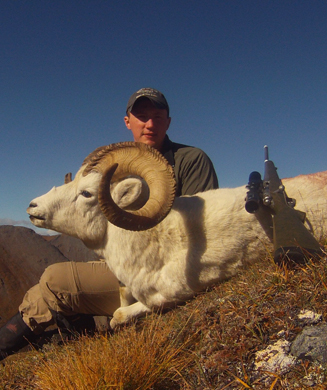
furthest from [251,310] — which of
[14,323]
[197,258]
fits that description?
[14,323]

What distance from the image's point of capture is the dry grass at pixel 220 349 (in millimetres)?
2059

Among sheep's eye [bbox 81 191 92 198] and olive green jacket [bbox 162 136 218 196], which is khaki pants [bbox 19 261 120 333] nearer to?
sheep's eye [bbox 81 191 92 198]

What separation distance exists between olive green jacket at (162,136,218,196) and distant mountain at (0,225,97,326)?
403 cm

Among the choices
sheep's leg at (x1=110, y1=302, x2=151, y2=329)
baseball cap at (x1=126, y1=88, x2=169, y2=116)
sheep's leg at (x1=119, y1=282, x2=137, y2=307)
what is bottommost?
sheep's leg at (x1=110, y1=302, x2=151, y2=329)

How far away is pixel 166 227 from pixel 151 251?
0.35 meters

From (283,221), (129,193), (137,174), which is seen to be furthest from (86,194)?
(283,221)

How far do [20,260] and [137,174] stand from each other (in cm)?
568

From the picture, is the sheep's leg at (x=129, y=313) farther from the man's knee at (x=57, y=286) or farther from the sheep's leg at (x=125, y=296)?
the man's knee at (x=57, y=286)

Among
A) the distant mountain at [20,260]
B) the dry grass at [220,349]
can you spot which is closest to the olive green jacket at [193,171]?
the dry grass at [220,349]

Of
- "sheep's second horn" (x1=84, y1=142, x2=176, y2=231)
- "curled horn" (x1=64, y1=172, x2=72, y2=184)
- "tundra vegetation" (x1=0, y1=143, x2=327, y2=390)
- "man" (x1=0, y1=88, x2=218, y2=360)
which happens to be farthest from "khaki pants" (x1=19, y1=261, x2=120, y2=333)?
"sheep's second horn" (x1=84, y1=142, x2=176, y2=231)

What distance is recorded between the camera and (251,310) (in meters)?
2.48

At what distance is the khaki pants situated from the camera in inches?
171

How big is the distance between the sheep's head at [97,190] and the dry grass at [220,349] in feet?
5.00

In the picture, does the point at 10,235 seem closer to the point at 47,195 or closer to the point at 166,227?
the point at 47,195
